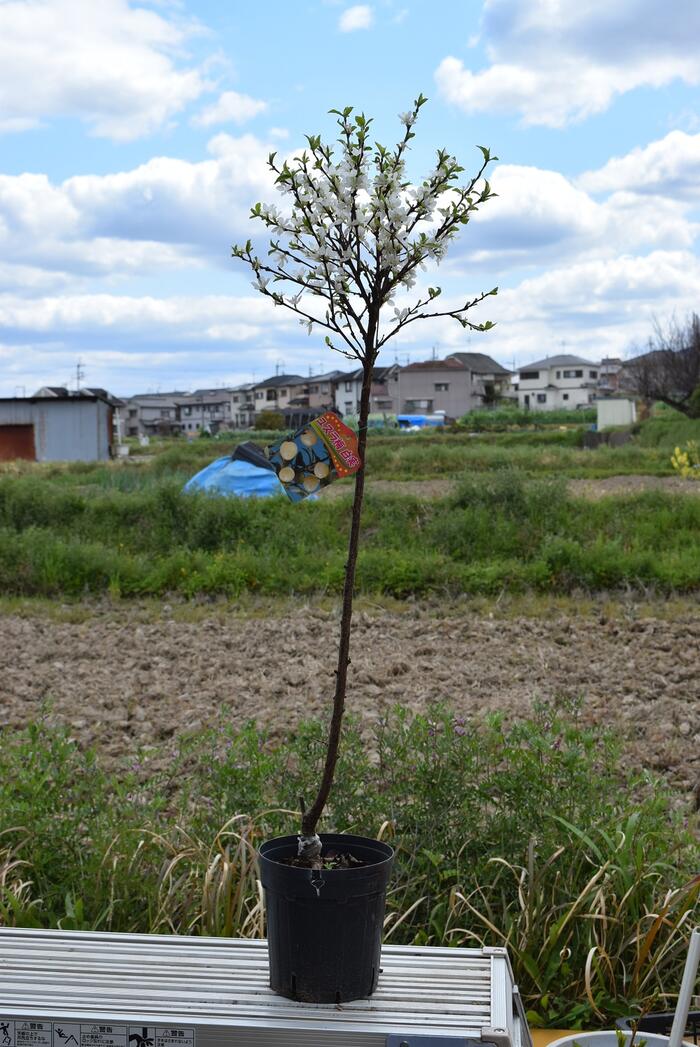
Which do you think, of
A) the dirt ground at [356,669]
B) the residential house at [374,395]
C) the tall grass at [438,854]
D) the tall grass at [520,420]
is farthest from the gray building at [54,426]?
the residential house at [374,395]

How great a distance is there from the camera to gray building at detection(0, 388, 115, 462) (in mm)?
31891

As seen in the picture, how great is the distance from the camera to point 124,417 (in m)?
86.2

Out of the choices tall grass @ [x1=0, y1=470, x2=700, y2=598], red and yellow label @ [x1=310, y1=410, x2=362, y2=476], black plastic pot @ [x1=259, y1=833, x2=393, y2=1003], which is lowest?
tall grass @ [x1=0, y1=470, x2=700, y2=598]

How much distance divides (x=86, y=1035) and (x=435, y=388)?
6958 cm

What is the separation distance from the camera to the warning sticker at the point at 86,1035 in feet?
6.46

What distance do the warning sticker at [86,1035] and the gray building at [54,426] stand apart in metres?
30.7

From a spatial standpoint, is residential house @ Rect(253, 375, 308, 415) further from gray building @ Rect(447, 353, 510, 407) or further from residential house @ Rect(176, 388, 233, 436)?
gray building @ Rect(447, 353, 510, 407)

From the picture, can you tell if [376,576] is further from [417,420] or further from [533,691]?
[417,420]

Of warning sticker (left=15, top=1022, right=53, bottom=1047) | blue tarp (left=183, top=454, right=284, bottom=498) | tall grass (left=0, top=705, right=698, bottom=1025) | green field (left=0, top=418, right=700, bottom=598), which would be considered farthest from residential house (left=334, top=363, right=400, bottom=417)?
warning sticker (left=15, top=1022, right=53, bottom=1047)

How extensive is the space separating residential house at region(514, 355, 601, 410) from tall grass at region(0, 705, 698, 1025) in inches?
3144

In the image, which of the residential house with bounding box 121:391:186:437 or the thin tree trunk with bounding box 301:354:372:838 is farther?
the residential house with bounding box 121:391:186:437

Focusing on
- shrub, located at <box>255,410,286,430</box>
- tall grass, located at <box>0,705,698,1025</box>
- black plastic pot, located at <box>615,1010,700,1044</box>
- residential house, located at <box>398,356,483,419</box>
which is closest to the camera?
black plastic pot, located at <box>615,1010,700,1044</box>

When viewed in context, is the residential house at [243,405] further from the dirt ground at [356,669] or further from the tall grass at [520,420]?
the dirt ground at [356,669]

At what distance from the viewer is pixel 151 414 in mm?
91250
